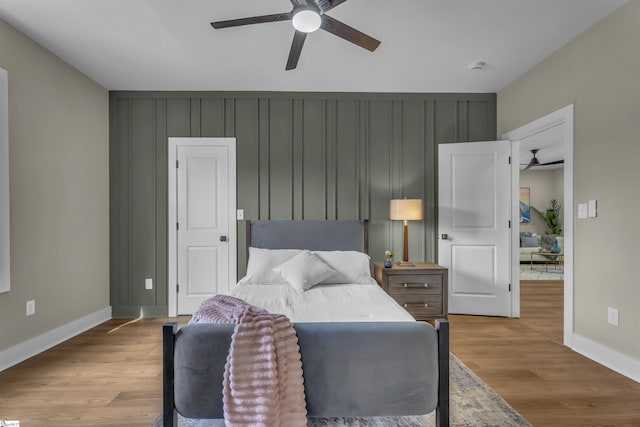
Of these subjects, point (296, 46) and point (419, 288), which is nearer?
point (296, 46)

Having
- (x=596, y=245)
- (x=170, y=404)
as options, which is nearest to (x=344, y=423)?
(x=170, y=404)

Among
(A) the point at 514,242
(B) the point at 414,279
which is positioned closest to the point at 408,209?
(B) the point at 414,279

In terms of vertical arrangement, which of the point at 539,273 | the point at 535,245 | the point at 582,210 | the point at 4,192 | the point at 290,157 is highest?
the point at 290,157

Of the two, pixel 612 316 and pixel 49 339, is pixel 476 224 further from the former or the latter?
pixel 49 339

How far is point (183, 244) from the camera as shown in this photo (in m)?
4.08

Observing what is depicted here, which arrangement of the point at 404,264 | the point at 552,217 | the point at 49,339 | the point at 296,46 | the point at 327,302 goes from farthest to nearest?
the point at 552,217 → the point at 404,264 → the point at 49,339 → the point at 327,302 → the point at 296,46

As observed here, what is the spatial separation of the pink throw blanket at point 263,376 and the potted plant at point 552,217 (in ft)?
30.9

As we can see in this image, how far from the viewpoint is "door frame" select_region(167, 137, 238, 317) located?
13.3 ft

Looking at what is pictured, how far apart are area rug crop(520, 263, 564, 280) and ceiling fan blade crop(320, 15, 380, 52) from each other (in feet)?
19.1

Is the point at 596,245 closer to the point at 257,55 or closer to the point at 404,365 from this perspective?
the point at 404,365

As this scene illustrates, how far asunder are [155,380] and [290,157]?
8.71 feet

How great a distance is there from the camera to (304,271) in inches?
126

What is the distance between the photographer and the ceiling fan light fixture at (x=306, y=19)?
2023 mm

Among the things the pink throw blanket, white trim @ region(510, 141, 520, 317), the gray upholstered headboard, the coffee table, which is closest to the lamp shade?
the gray upholstered headboard
